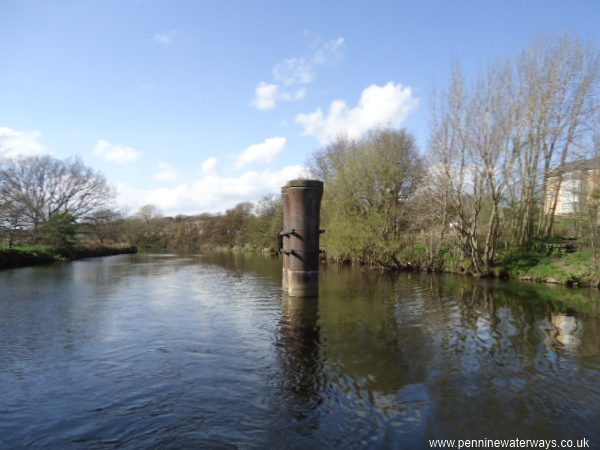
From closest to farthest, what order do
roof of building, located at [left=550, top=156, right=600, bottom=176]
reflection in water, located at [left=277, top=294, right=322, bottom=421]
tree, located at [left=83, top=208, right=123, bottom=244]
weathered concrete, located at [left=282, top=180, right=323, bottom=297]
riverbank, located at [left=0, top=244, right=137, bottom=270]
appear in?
1. reflection in water, located at [left=277, top=294, right=322, bottom=421]
2. weathered concrete, located at [left=282, top=180, right=323, bottom=297]
3. roof of building, located at [left=550, top=156, right=600, bottom=176]
4. riverbank, located at [left=0, top=244, right=137, bottom=270]
5. tree, located at [left=83, top=208, right=123, bottom=244]

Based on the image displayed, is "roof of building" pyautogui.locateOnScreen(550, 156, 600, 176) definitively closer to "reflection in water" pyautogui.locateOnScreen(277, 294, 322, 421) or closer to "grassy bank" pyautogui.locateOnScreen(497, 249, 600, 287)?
"grassy bank" pyautogui.locateOnScreen(497, 249, 600, 287)

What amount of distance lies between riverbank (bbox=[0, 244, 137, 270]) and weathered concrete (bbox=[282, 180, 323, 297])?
2405cm

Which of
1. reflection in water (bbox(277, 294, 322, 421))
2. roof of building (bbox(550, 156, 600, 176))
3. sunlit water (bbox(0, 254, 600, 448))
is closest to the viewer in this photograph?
sunlit water (bbox(0, 254, 600, 448))

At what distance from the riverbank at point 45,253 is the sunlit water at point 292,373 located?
59.8 ft

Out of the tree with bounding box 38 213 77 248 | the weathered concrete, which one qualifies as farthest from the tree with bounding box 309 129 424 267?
the tree with bounding box 38 213 77 248

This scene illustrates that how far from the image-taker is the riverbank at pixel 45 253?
98.1ft

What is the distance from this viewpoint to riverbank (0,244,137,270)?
29.9m

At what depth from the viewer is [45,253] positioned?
37531mm

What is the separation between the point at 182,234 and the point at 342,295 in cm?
8390

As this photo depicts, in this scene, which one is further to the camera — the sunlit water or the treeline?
the treeline

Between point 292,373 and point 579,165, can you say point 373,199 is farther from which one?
point 292,373

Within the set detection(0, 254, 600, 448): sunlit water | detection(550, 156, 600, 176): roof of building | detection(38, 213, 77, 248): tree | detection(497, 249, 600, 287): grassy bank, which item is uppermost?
detection(550, 156, 600, 176): roof of building

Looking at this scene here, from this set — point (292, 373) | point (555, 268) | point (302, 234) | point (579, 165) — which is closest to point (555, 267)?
point (555, 268)

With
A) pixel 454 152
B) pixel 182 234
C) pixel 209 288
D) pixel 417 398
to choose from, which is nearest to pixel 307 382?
pixel 417 398
